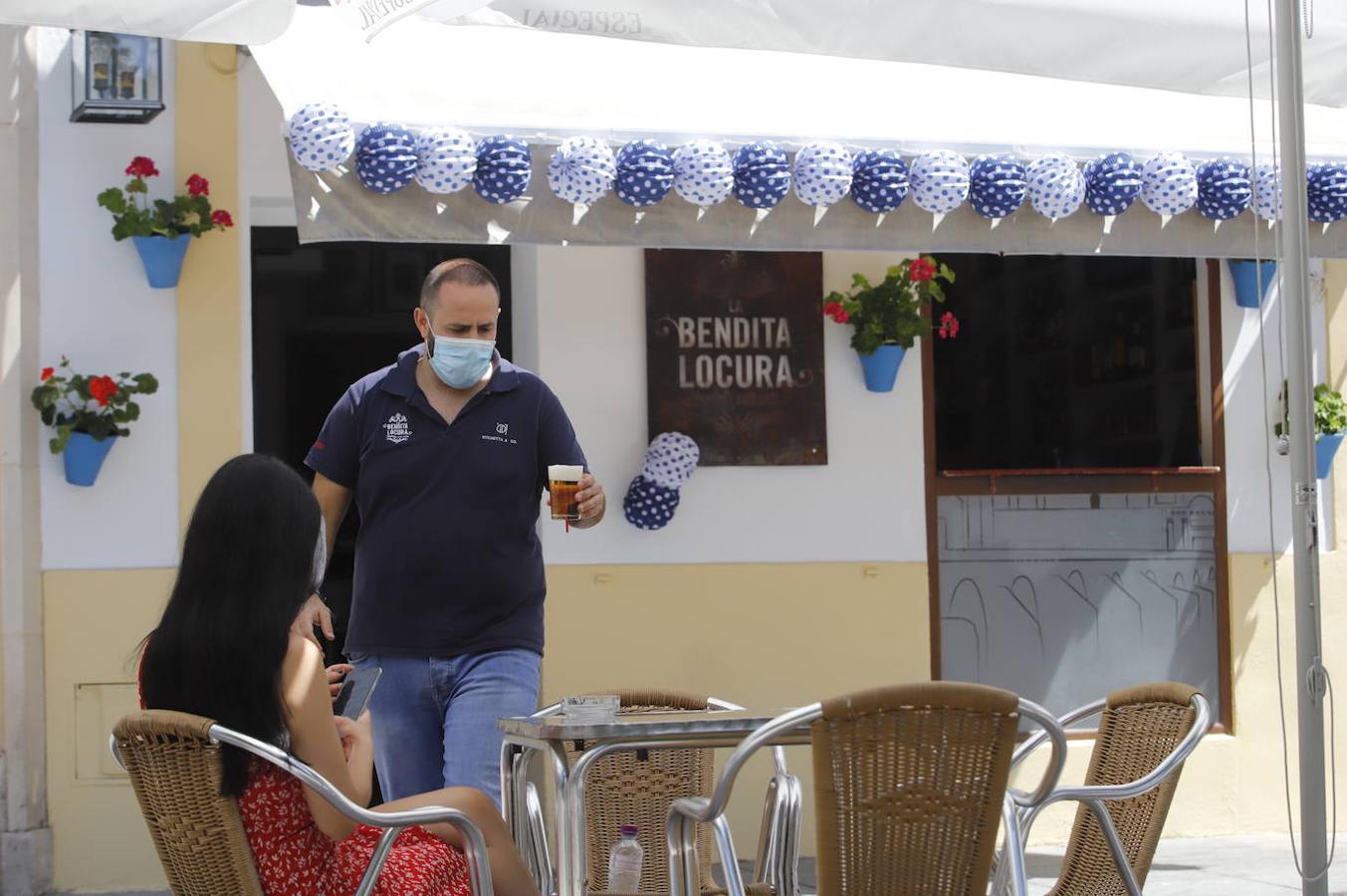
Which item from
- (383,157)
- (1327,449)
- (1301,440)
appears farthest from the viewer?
(1327,449)

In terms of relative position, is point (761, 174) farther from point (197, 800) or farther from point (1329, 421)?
point (197, 800)

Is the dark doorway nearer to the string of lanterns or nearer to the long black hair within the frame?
the string of lanterns

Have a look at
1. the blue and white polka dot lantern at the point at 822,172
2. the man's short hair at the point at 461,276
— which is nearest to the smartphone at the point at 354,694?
the man's short hair at the point at 461,276

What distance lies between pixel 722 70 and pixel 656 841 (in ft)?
11.0

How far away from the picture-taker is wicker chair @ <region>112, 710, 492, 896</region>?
3330 mm

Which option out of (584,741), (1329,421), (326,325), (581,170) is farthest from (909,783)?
(326,325)

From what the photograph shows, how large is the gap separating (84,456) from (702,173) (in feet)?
8.85

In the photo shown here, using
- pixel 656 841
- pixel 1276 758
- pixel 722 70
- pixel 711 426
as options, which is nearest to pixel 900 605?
pixel 711 426

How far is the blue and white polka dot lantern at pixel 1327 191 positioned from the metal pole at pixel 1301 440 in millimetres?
2392

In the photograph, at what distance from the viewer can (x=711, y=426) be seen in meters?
7.39

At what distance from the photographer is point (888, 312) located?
7359 millimetres

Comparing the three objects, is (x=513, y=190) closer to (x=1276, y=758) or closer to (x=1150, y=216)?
(x=1150, y=216)

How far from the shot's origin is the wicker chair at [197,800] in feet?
10.9

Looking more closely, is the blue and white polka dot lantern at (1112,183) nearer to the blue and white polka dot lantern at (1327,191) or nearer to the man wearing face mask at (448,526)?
the blue and white polka dot lantern at (1327,191)
